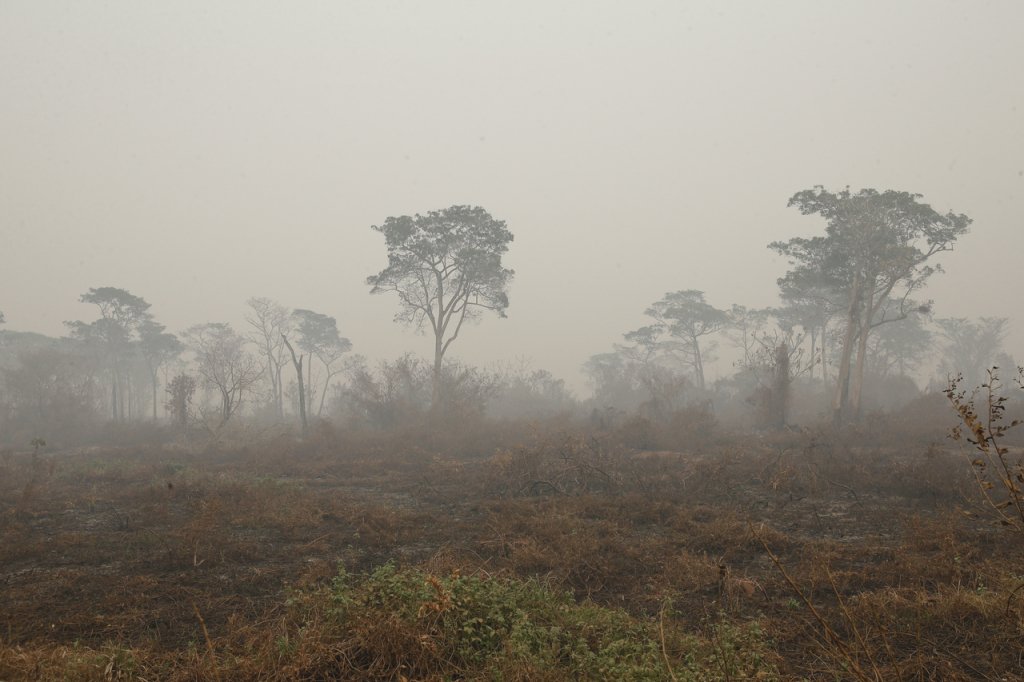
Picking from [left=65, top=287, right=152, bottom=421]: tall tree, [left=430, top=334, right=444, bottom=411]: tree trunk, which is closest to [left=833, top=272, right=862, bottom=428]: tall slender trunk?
[left=430, top=334, right=444, bottom=411]: tree trunk

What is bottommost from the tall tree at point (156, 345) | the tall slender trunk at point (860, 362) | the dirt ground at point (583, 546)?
the dirt ground at point (583, 546)

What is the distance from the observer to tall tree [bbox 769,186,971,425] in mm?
21734

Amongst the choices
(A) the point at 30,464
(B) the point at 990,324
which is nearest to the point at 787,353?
(A) the point at 30,464

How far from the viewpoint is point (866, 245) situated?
2275cm

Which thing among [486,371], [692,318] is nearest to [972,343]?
[692,318]

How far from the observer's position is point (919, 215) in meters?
21.9

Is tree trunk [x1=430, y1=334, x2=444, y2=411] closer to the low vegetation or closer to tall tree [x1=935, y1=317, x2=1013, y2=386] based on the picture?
the low vegetation

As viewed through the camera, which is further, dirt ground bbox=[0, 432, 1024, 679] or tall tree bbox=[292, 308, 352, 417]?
tall tree bbox=[292, 308, 352, 417]

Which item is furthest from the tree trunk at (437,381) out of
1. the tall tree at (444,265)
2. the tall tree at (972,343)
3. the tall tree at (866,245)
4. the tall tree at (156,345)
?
the tall tree at (972,343)

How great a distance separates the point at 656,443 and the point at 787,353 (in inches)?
301

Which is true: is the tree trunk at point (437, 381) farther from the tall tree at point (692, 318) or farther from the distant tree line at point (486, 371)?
the tall tree at point (692, 318)

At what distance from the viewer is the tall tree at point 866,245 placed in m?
21.7

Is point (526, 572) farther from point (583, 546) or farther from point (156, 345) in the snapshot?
point (156, 345)

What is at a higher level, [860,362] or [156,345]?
[156,345]
